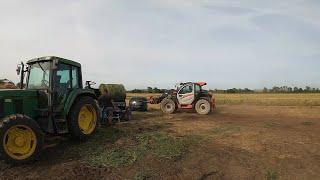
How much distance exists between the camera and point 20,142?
33.3 feet

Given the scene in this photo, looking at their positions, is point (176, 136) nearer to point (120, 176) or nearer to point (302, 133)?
point (120, 176)

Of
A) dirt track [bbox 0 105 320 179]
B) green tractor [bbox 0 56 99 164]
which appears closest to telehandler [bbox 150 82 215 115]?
dirt track [bbox 0 105 320 179]

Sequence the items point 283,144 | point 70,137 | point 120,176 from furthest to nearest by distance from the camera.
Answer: point 283,144 → point 70,137 → point 120,176

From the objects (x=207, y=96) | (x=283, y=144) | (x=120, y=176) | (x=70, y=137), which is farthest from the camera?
(x=207, y=96)

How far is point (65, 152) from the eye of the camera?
1134cm

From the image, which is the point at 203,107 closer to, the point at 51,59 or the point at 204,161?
the point at 204,161

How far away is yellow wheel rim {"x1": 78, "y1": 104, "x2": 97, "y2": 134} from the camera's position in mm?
12492

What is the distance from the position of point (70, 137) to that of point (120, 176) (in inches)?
115

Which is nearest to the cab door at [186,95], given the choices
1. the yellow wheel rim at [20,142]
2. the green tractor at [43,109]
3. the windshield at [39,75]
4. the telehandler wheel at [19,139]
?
the green tractor at [43,109]

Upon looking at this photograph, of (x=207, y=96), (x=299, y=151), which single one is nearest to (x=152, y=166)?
(x=299, y=151)

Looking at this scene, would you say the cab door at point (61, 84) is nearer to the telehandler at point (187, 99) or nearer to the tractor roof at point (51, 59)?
the tractor roof at point (51, 59)

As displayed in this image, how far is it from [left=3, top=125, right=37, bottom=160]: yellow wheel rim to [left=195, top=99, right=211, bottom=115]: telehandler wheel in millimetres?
15771

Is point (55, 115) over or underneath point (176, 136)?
over

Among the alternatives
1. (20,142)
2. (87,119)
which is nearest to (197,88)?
(87,119)
